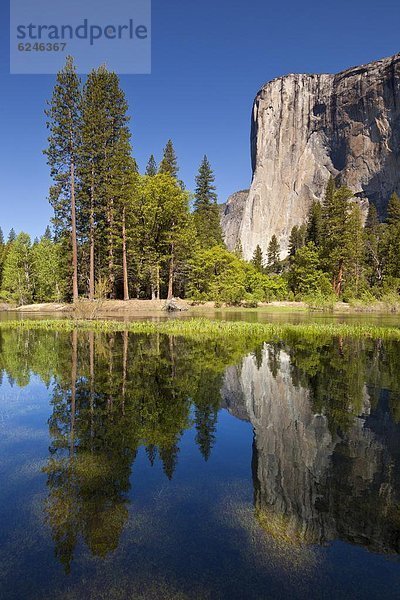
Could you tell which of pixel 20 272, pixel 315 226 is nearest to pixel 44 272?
pixel 20 272

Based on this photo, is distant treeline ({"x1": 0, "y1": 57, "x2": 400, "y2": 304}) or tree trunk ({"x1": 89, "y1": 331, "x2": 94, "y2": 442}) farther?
distant treeline ({"x1": 0, "y1": 57, "x2": 400, "y2": 304})

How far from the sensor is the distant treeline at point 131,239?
115ft

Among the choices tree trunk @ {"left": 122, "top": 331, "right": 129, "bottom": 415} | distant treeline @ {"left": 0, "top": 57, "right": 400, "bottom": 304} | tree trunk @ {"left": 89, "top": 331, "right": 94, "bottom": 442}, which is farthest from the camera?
distant treeline @ {"left": 0, "top": 57, "right": 400, "bottom": 304}

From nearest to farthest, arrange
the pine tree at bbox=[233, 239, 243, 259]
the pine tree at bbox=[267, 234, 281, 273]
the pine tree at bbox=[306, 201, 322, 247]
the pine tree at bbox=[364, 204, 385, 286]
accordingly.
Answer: the pine tree at bbox=[306, 201, 322, 247]
the pine tree at bbox=[364, 204, 385, 286]
the pine tree at bbox=[233, 239, 243, 259]
the pine tree at bbox=[267, 234, 281, 273]

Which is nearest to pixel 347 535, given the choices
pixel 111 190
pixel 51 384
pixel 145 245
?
pixel 51 384

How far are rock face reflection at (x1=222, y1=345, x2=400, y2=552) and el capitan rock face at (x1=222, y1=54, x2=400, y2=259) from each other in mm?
117198

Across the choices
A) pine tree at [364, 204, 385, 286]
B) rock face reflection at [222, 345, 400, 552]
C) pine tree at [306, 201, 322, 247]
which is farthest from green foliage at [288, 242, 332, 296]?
rock face reflection at [222, 345, 400, 552]

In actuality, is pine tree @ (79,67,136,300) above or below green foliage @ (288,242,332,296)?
above

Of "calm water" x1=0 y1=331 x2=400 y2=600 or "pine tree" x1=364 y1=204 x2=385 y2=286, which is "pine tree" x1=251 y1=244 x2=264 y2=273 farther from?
"calm water" x1=0 y1=331 x2=400 y2=600

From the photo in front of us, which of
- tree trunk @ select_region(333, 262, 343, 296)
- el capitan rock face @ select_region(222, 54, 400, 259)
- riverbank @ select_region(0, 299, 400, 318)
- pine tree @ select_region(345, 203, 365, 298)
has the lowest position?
riverbank @ select_region(0, 299, 400, 318)

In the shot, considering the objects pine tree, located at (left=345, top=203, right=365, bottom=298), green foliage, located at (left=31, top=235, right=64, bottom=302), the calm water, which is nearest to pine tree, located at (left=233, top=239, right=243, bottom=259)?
A: pine tree, located at (left=345, top=203, right=365, bottom=298)

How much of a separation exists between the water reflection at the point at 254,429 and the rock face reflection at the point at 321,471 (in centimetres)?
1

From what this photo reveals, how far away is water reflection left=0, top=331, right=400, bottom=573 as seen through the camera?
12.2 ft

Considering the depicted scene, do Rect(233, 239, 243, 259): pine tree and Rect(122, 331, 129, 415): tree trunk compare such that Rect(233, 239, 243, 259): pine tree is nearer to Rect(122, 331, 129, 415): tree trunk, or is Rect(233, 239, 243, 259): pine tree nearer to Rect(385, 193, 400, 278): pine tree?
Rect(385, 193, 400, 278): pine tree
